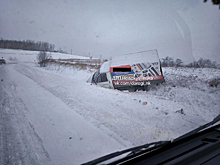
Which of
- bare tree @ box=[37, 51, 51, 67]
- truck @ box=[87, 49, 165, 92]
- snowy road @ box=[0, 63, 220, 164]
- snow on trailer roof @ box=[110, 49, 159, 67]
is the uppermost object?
bare tree @ box=[37, 51, 51, 67]

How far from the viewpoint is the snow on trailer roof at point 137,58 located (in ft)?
23.2

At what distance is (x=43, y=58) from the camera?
60.1 feet

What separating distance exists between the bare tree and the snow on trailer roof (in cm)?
1466

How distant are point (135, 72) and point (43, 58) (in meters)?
16.6

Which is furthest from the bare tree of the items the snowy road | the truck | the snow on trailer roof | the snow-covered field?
the snow-covered field

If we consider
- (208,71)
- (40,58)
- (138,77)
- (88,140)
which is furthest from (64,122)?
(40,58)

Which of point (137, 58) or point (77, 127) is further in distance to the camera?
point (137, 58)

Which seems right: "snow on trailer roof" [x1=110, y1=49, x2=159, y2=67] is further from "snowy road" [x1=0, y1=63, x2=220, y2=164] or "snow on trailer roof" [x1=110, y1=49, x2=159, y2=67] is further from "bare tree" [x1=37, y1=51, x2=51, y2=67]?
"bare tree" [x1=37, y1=51, x2=51, y2=67]

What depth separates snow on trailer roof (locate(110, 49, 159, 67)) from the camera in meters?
7.08

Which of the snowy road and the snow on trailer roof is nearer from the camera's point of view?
the snowy road

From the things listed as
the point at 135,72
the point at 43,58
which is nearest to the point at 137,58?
the point at 135,72

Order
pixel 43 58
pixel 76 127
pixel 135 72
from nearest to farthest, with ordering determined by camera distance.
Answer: pixel 76 127 → pixel 135 72 → pixel 43 58

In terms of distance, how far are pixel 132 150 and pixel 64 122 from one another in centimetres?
219

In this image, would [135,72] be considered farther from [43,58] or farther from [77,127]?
[43,58]
